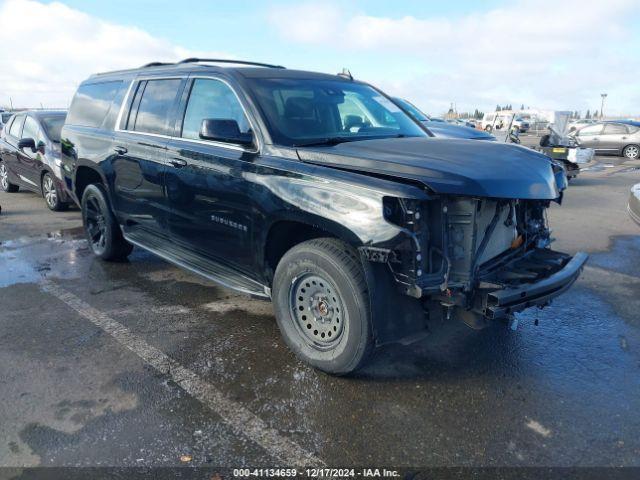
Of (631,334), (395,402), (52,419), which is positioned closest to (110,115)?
(52,419)

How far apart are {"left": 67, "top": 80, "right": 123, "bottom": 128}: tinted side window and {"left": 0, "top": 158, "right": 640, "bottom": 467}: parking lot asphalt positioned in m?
1.93

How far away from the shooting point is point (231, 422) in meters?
2.92

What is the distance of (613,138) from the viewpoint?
68.0 ft

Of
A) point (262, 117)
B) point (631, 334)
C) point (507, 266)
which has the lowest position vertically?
point (631, 334)

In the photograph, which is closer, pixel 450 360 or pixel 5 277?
pixel 450 360

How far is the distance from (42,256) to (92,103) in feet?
6.52

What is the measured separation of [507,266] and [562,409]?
37.6 inches

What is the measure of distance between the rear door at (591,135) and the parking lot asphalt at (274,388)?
60.5 ft

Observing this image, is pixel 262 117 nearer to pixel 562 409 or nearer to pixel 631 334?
pixel 562 409

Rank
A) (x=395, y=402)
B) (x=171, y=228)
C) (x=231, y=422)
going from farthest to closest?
(x=171, y=228)
(x=395, y=402)
(x=231, y=422)

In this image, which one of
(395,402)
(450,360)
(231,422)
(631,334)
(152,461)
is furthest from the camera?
(631,334)

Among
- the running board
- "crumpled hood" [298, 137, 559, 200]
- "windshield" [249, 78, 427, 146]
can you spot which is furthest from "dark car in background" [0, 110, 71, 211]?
"crumpled hood" [298, 137, 559, 200]

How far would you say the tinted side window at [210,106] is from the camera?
386 cm

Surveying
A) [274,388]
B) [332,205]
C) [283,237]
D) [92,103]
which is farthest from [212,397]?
[92,103]
